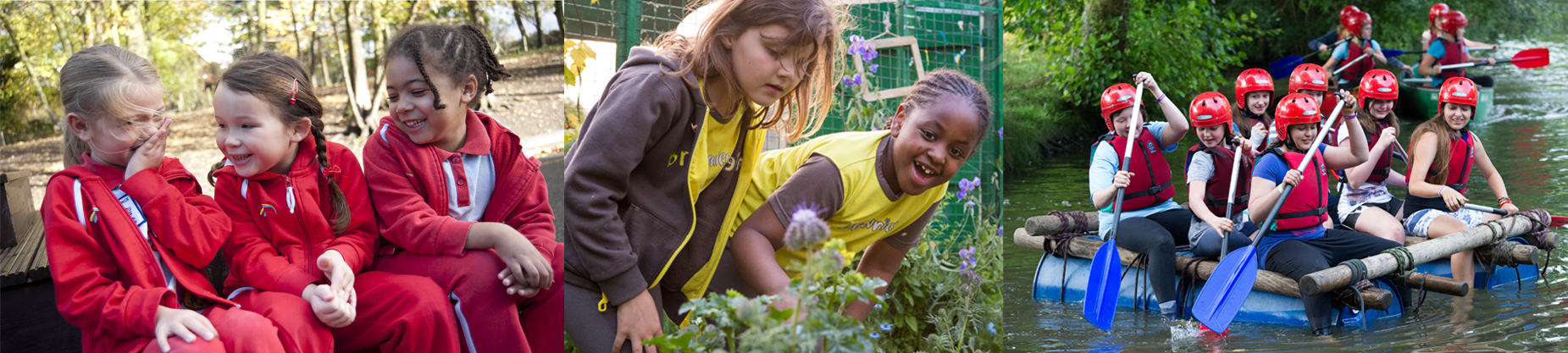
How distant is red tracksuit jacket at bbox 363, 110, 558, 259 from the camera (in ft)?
7.23

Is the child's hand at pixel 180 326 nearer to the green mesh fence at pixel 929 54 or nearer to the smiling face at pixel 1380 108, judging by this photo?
the green mesh fence at pixel 929 54

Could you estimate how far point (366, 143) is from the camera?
7.43 ft

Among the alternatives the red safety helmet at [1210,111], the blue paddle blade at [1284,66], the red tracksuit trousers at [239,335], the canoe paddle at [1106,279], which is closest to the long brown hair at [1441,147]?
the red safety helmet at [1210,111]

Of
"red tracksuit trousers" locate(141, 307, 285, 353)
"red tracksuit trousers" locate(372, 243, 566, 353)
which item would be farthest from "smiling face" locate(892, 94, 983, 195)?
"red tracksuit trousers" locate(141, 307, 285, 353)

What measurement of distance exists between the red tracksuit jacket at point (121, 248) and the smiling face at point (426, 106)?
1.36ft

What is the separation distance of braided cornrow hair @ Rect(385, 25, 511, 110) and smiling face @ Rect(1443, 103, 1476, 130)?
5.78m

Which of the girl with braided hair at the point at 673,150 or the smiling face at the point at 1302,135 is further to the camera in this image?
the smiling face at the point at 1302,135

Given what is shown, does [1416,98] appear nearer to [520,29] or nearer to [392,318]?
[520,29]

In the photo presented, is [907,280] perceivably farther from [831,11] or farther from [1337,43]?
[1337,43]

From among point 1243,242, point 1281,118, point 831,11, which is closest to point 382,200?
point 831,11

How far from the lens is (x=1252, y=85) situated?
579 cm

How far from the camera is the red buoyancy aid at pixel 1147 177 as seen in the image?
503 centimetres

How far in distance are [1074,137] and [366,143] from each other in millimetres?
7612

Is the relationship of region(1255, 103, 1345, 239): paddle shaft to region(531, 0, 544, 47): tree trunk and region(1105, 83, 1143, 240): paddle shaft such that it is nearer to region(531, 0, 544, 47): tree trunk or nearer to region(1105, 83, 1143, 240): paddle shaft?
region(1105, 83, 1143, 240): paddle shaft
